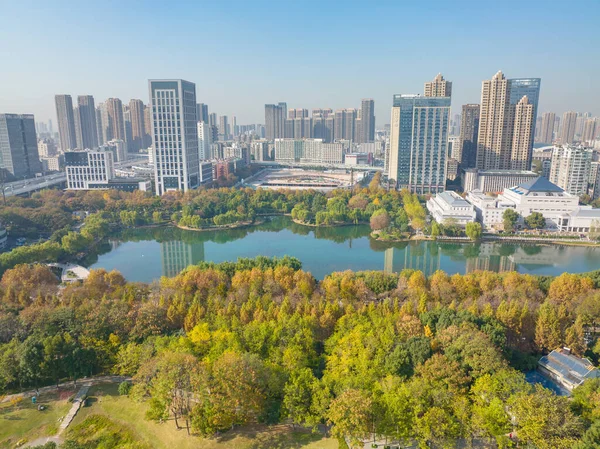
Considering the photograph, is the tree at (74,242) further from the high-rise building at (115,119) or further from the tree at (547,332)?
the high-rise building at (115,119)

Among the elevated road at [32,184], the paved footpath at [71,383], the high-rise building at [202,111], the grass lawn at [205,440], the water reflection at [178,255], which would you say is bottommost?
the water reflection at [178,255]

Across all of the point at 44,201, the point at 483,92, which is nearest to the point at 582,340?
the point at 44,201

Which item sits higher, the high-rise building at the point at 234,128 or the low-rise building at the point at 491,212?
the high-rise building at the point at 234,128

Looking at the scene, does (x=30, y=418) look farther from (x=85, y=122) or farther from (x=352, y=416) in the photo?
(x=85, y=122)

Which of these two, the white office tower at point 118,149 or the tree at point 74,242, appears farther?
the white office tower at point 118,149

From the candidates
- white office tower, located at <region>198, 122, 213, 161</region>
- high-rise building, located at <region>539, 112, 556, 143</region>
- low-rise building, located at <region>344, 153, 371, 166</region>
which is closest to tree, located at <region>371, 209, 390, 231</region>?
low-rise building, located at <region>344, 153, 371, 166</region>

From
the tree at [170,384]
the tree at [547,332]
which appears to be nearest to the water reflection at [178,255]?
the tree at [170,384]

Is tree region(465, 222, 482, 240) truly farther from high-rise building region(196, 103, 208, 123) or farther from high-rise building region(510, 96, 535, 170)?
high-rise building region(196, 103, 208, 123)
